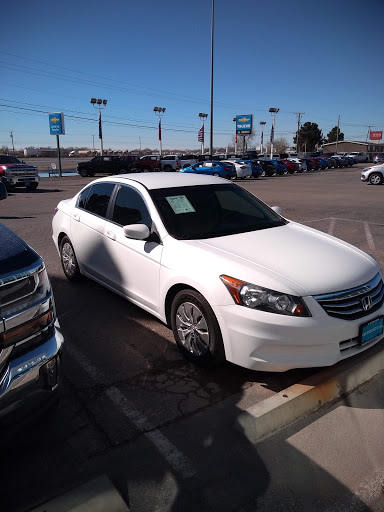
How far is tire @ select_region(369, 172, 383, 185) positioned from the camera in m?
22.7

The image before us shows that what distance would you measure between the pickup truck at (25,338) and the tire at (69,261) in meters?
3.08

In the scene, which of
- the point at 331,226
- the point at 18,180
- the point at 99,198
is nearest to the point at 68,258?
the point at 99,198

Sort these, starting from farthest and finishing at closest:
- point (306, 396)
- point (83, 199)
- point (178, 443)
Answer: point (83, 199) < point (306, 396) < point (178, 443)

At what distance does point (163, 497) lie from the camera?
2.18 m

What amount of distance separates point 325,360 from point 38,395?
196 centimetres

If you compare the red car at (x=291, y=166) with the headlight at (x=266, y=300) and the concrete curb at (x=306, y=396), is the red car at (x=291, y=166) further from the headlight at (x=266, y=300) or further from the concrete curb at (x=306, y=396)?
the headlight at (x=266, y=300)

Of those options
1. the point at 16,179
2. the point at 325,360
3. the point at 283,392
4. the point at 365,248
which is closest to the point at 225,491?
the point at 283,392

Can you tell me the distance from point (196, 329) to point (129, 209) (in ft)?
5.38

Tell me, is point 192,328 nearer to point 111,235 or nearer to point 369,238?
point 111,235

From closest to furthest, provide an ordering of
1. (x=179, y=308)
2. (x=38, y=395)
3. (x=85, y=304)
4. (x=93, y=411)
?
(x=38, y=395)
(x=93, y=411)
(x=179, y=308)
(x=85, y=304)

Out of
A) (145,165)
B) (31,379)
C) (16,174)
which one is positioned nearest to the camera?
(31,379)

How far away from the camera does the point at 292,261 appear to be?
129 inches

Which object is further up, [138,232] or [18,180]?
[138,232]

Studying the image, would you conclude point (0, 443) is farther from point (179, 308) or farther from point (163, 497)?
point (179, 308)
